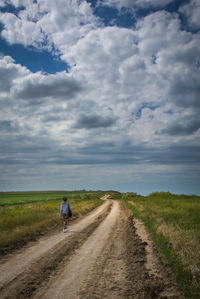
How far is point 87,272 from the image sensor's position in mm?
7184

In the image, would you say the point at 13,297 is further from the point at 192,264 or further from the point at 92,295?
the point at 192,264

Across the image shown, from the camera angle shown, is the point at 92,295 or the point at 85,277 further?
the point at 85,277

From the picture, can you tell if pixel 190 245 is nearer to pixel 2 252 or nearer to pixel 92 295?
pixel 92 295

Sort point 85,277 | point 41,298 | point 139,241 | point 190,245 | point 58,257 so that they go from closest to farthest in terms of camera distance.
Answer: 1. point 41,298
2. point 85,277
3. point 58,257
4. point 190,245
5. point 139,241

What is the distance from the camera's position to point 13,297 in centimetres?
534

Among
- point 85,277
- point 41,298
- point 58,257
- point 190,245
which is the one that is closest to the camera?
point 41,298

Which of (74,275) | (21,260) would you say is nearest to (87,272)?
(74,275)

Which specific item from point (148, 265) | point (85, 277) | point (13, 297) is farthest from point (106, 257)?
point (13, 297)

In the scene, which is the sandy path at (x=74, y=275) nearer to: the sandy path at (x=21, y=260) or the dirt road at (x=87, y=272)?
the dirt road at (x=87, y=272)

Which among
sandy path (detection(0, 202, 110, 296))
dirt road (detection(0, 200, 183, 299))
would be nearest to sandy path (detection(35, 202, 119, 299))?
dirt road (detection(0, 200, 183, 299))

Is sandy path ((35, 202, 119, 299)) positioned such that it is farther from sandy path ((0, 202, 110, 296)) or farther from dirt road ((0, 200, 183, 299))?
sandy path ((0, 202, 110, 296))

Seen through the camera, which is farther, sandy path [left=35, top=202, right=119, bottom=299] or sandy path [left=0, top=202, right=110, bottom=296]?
sandy path [left=0, top=202, right=110, bottom=296]

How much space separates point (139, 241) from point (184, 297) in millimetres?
6813

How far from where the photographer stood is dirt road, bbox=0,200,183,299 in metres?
5.67
